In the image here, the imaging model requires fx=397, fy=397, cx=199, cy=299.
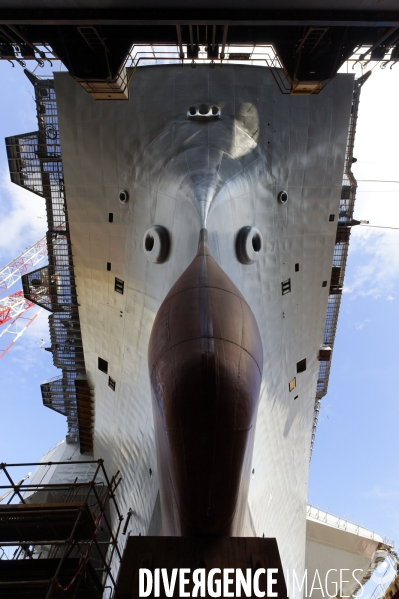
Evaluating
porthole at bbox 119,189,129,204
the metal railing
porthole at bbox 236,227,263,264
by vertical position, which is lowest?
the metal railing

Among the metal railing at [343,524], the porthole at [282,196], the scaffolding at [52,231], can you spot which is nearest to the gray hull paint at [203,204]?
the porthole at [282,196]

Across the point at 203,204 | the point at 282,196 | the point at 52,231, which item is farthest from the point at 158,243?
the point at 52,231

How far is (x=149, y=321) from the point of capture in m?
10.9

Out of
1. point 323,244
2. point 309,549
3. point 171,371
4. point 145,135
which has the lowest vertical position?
point 309,549

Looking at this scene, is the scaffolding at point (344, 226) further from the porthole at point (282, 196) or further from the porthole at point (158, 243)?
the porthole at point (158, 243)

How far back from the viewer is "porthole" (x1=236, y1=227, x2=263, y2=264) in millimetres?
9805

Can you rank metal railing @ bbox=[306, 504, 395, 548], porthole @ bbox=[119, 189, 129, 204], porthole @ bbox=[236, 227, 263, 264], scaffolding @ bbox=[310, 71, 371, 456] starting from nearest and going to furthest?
porthole @ bbox=[236, 227, 263, 264]
porthole @ bbox=[119, 189, 129, 204]
scaffolding @ bbox=[310, 71, 371, 456]
metal railing @ bbox=[306, 504, 395, 548]

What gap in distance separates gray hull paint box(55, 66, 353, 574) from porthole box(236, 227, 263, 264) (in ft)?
0.74

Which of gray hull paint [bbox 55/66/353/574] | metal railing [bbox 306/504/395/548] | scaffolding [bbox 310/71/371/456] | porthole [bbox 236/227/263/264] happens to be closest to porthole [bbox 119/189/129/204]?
gray hull paint [bbox 55/66/353/574]

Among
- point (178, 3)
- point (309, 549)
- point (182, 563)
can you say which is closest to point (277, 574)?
point (182, 563)

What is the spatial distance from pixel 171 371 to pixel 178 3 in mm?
5751

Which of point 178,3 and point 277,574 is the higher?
point 178,3

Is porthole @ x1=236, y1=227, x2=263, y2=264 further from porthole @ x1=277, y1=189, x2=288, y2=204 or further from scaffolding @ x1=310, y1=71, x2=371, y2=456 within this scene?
scaffolding @ x1=310, y1=71, x2=371, y2=456

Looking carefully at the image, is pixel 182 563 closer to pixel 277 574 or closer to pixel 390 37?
pixel 277 574
